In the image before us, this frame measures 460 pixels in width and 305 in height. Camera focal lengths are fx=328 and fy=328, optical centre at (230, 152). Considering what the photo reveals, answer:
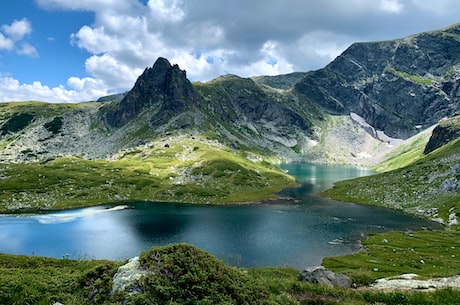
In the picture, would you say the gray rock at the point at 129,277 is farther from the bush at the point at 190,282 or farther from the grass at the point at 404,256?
the grass at the point at 404,256

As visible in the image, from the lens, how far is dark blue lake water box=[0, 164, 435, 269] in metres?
81.9

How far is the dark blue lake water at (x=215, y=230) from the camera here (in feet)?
269

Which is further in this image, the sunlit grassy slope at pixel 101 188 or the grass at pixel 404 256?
the sunlit grassy slope at pixel 101 188

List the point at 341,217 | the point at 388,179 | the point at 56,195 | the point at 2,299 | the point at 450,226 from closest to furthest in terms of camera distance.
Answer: the point at 2,299 → the point at 450,226 → the point at 341,217 → the point at 56,195 → the point at 388,179

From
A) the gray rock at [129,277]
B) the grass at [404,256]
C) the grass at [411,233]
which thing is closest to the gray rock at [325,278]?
the grass at [411,233]

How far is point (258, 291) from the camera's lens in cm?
2166

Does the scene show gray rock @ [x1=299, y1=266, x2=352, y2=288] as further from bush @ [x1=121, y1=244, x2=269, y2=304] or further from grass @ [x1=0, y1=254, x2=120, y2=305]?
grass @ [x1=0, y1=254, x2=120, y2=305]

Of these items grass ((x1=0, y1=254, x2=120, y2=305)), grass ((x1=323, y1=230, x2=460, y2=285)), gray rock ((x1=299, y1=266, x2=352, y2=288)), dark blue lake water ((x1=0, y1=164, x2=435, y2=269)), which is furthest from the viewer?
dark blue lake water ((x1=0, y1=164, x2=435, y2=269))

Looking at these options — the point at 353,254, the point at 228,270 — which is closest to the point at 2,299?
the point at 228,270

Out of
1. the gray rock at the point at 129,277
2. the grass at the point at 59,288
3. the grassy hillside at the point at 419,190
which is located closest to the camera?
the gray rock at the point at 129,277

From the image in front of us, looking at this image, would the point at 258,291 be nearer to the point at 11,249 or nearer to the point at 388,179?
the point at 11,249

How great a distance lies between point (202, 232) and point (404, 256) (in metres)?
54.3

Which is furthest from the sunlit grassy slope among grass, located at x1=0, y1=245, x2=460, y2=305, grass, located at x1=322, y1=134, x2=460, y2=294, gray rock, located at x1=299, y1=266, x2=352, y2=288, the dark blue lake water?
grass, located at x1=0, y1=245, x2=460, y2=305

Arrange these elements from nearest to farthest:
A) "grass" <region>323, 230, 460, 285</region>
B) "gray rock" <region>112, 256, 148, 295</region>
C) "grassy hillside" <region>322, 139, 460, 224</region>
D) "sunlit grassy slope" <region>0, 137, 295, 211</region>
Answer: "gray rock" <region>112, 256, 148, 295</region>, "grass" <region>323, 230, 460, 285</region>, "grassy hillside" <region>322, 139, 460, 224</region>, "sunlit grassy slope" <region>0, 137, 295, 211</region>
